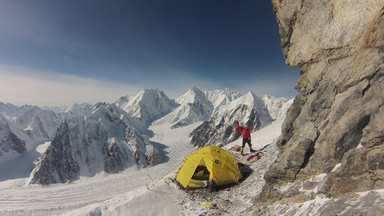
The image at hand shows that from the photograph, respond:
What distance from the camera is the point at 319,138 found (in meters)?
9.81

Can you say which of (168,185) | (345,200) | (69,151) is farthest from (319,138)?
(69,151)

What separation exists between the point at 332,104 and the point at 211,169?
9.31 metres

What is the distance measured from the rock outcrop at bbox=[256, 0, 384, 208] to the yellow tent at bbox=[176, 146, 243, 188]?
498cm

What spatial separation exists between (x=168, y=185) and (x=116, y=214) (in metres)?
4.65

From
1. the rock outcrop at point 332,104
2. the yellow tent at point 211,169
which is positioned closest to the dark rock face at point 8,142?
the yellow tent at point 211,169

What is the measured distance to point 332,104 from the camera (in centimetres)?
977

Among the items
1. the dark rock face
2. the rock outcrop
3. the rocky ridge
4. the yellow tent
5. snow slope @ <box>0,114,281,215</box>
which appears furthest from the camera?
the dark rock face

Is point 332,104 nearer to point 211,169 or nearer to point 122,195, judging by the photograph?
point 211,169

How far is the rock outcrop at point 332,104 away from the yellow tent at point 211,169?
16.3ft

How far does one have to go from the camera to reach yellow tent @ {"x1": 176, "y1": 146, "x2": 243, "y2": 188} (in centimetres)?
1606

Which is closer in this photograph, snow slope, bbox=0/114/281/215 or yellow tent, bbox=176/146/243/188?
snow slope, bbox=0/114/281/215

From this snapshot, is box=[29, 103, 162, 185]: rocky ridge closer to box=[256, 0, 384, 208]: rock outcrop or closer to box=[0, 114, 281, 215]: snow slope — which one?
box=[0, 114, 281, 215]: snow slope

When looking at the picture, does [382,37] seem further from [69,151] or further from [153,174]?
[69,151]

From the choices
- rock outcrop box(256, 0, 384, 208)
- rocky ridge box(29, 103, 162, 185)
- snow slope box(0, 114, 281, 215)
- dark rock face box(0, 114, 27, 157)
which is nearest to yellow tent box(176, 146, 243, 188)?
snow slope box(0, 114, 281, 215)
